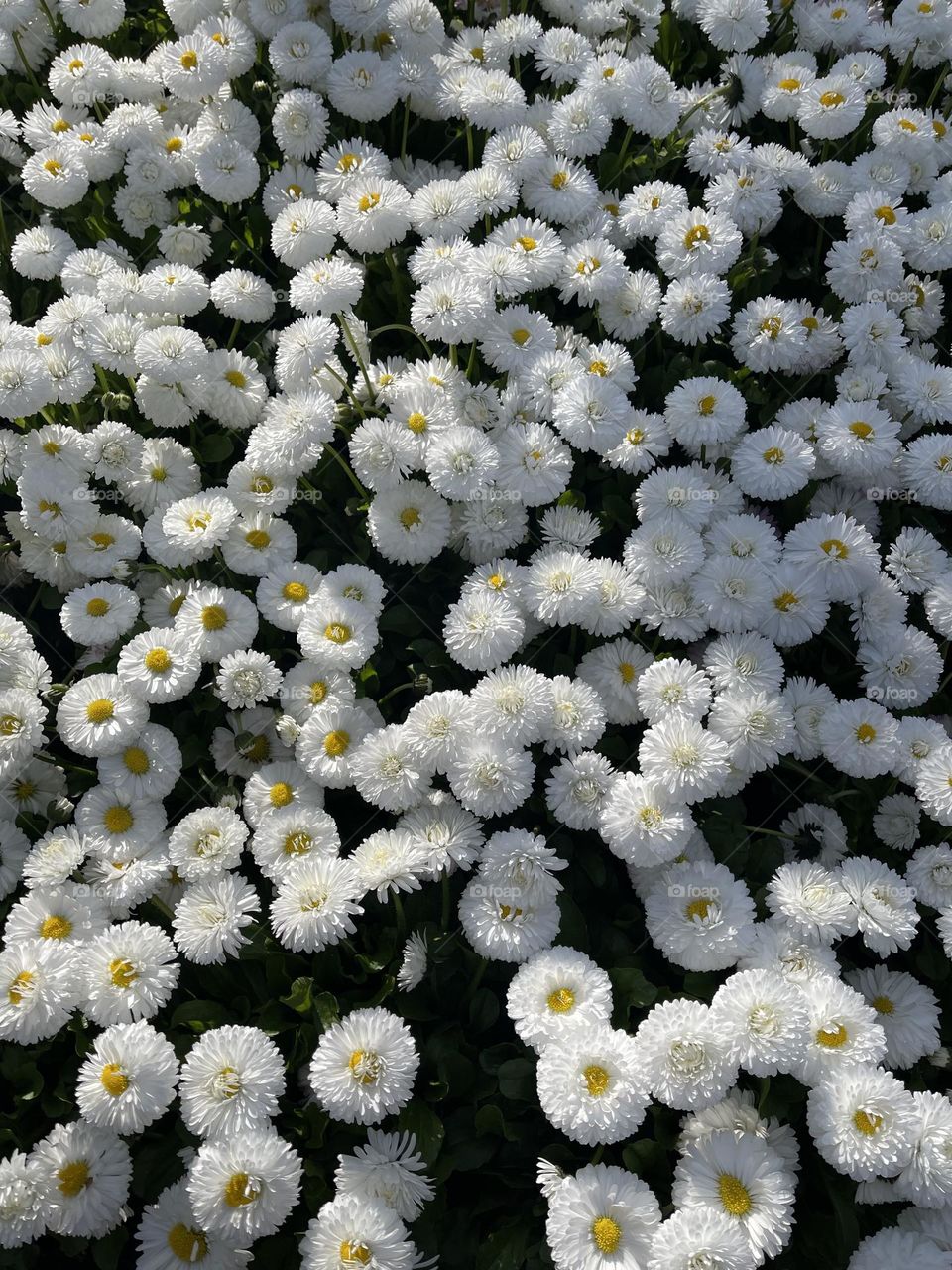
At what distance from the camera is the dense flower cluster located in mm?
2195

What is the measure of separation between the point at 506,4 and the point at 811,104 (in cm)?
123

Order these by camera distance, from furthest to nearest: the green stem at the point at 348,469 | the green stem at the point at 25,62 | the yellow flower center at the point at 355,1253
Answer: the green stem at the point at 25,62 < the green stem at the point at 348,469 < the yellow flower center at the point at 355,1253

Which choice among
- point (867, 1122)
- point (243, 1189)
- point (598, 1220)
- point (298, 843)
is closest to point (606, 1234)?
point (598, 1220)

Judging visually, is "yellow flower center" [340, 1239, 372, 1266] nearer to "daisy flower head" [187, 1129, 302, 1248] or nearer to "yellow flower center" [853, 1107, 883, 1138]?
"daisy flower head" [187, 1129, 302, 1248]

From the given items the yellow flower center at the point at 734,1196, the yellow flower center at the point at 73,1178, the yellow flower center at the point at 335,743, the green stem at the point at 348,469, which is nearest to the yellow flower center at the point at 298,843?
the yellow flower center at the point at 335,743

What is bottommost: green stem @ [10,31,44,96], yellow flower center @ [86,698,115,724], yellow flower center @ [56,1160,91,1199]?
yellow flower center @ [56,1160,91,1199]

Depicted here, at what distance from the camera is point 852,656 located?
9.43 feet

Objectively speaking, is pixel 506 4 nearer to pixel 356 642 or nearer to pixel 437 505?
pixel 437 505

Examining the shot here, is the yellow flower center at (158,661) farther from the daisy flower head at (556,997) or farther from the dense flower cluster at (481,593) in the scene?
the daisy flower head at (556,997)

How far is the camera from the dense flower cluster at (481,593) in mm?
2195

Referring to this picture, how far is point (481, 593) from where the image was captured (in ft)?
8.80

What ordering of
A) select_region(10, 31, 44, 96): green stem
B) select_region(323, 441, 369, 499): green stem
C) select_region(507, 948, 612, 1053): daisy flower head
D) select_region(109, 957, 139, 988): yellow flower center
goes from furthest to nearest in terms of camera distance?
select_region(10, 31, 44, 96): green stem
select_region(323, 441, 369, 499): green stem
select_region(109, 957, 139, 988): yellow flower center
select_region(507, 948, 612, 1053): daisy flower head

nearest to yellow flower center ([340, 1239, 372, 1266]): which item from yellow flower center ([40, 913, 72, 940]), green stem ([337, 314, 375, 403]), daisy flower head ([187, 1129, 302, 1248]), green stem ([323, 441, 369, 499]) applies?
daisy flower head ([187, 1129, 302, 1248])

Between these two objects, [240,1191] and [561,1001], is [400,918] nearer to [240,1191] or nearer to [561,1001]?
[561,1001]
